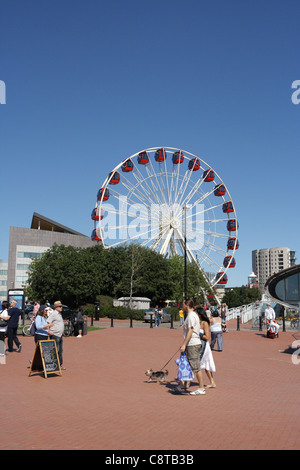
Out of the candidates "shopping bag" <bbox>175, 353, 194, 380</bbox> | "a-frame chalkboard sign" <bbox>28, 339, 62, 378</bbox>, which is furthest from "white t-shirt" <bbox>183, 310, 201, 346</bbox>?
"a-frame chalkboard sign" <bbox>28, 339, 62, 378</bbox>

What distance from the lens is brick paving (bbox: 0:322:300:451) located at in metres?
5.93

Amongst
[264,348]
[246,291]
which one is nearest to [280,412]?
[264,348]

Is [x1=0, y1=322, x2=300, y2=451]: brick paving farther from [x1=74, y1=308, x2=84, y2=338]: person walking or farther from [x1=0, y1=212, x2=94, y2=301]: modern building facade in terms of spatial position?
[x1=0, y1=212, x2=94, y2=301]: modern building facade

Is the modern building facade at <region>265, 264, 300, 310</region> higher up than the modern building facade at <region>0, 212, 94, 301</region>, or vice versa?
the modern building facade at <region>0, 212, 94, 301</region>

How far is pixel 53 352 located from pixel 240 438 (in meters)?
6.67

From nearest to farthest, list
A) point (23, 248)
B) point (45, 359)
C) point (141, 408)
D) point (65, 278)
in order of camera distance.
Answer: point (141, 408), point (45, 359), point (65, 278), point (23, 248)

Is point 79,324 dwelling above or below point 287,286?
below

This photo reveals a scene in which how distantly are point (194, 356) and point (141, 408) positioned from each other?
181 centimetres

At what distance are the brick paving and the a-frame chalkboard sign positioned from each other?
229 mm

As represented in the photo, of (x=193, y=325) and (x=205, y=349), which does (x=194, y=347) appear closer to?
(x=193, y=325)

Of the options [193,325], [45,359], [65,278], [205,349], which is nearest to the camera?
[193,325]

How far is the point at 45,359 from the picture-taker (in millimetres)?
A: 11266

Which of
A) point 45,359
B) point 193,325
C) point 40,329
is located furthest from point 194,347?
point 40,329
